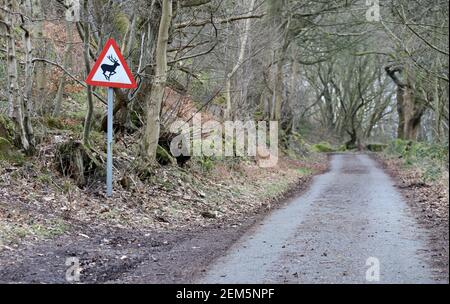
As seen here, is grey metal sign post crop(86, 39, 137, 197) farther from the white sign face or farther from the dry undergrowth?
the dry undergrowth

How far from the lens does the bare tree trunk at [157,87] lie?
1250cm

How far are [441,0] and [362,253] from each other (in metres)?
6.55

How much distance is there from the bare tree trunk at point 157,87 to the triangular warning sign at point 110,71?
1.90 metres

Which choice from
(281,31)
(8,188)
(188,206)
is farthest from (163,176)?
(281,31)

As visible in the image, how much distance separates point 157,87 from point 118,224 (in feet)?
13.6

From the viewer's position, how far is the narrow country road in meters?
6.57

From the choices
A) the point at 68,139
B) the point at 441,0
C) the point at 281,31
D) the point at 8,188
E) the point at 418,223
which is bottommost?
the point at 418,223

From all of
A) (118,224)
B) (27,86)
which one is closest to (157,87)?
(27,86)

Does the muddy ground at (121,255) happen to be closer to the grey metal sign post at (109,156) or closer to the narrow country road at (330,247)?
the narrow country road at (330,247)

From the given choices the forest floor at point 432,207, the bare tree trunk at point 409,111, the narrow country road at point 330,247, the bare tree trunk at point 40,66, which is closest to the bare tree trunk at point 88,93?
the bare tree trunk at point 40,66

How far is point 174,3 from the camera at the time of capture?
13.8 meters

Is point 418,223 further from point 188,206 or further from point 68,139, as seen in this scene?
point 68,139

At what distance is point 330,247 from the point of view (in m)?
8.41

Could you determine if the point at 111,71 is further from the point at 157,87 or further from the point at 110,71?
the point at 157,87
